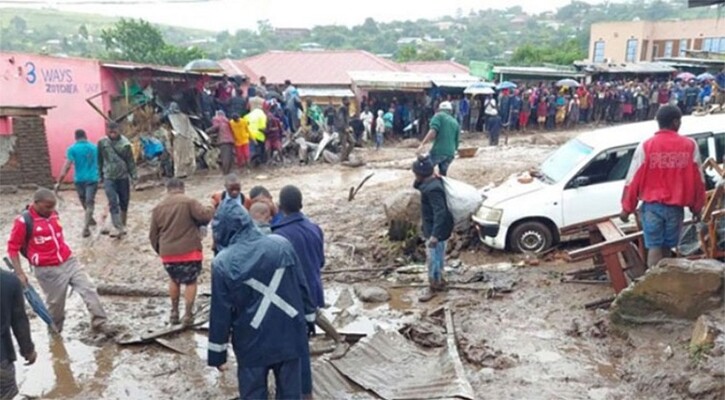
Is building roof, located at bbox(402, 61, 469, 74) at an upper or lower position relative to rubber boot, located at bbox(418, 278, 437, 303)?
upper

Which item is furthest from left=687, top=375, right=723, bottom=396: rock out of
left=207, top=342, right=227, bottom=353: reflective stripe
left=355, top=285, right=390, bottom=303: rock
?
left=355, top=285, right=390, bottom=303: rock

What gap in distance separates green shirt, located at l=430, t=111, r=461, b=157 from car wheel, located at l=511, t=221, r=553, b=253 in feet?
6.74

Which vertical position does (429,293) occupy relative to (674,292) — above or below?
below

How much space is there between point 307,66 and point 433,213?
95.3ft

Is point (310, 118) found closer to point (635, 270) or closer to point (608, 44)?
point (635, 270)

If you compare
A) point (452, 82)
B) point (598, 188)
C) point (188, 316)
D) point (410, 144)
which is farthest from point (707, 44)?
point (188, 316)

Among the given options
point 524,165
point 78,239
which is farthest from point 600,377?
point 524,165

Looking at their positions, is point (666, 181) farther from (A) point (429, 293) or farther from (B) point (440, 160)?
(B) point (440, 160)

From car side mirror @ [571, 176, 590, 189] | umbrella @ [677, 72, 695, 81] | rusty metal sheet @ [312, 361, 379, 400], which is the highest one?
umbrella @ [677, 72, 695, 81]

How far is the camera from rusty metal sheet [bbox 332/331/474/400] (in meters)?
5.05

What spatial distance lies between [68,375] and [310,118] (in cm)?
1501

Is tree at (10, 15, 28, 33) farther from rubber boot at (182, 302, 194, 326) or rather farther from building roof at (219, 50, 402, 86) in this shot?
rubber boot at (182, 302, 194, 326)

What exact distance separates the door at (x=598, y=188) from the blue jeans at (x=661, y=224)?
82.0 inches

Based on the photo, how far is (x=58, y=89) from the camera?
1535 cm
